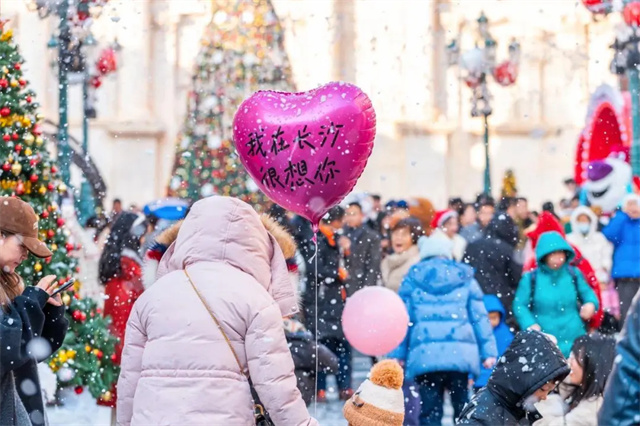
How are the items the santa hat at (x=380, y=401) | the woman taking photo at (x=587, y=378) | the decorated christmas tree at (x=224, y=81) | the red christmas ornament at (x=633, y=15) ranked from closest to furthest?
1. the santa hat at (x=380, y=401)
2. the woman taking photo at (x=587, y=378)
3. the red christmas ornament at (x=633, y=15)
4. the decorated christmas tree at (x=224, y=81)

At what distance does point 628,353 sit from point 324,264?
6.11m

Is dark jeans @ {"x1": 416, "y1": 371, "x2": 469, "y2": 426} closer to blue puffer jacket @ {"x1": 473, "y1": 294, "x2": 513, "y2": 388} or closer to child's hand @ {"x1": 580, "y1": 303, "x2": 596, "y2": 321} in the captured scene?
blue puffer jacket @ {"x1": 473, "y1": 294, "x2": 513, "y2": 388}

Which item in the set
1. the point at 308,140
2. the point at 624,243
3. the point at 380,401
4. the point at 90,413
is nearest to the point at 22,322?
the point at 380,401

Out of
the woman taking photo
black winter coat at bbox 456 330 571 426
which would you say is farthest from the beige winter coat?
black winter coat at bbox 456 330 571 426

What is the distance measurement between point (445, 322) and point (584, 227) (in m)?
3.66

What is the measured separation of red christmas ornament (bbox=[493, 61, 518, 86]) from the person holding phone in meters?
14.7

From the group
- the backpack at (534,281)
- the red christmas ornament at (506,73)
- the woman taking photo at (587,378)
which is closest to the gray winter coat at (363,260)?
the backpack at (534,281)

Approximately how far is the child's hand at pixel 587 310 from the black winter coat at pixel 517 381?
3382 millimetres

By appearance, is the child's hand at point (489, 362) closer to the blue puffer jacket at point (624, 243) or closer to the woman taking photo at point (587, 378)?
the woman taking photo at point (587, 378)

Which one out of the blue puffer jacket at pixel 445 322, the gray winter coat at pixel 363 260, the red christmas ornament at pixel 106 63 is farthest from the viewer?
the red christmas ornament at pixel 106 63

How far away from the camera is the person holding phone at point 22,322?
11.8 ft

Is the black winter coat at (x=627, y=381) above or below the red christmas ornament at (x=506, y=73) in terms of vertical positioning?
below

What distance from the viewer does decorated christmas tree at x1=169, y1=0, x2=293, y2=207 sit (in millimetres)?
17766

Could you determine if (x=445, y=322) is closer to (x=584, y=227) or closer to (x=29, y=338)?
(x=29, y=338)
